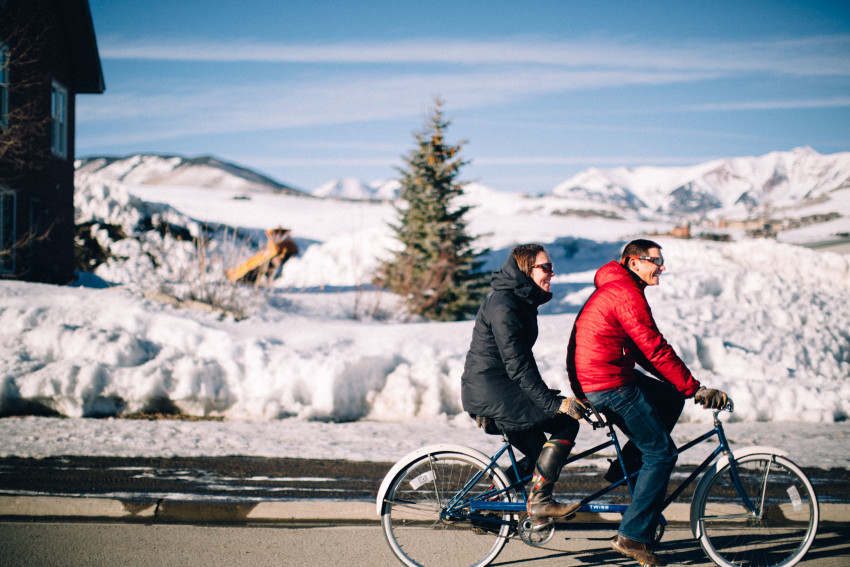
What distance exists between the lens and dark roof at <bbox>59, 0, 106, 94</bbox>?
20.5 meters

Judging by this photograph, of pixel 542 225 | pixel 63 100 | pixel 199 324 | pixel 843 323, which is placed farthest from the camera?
pixel 542 225

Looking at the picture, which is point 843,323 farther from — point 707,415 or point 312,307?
point 312,307

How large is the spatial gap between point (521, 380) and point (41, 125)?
59.1 feet

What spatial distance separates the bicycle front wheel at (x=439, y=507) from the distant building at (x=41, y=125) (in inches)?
540

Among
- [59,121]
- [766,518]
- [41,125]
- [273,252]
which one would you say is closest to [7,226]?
[41,125]

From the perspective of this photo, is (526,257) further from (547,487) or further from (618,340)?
(547,487)

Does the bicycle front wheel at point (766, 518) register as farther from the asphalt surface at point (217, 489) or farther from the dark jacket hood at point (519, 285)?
the dark jacket hood at point (519, 285)

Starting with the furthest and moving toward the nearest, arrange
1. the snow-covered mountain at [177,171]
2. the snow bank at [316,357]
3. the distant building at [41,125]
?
1. the snow-covered mountain at [177,171]
2. the distant building at [41,125]
3. the snow bank at [316,357]

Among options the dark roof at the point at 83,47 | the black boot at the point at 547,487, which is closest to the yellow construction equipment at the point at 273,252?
the dark roof at the point at 83,47

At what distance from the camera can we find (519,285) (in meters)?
4.14

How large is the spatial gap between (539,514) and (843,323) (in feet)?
38.4

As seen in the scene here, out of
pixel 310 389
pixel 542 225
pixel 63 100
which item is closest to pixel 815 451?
pixel 310 389

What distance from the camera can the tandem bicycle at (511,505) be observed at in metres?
4.30

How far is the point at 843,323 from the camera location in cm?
1337
